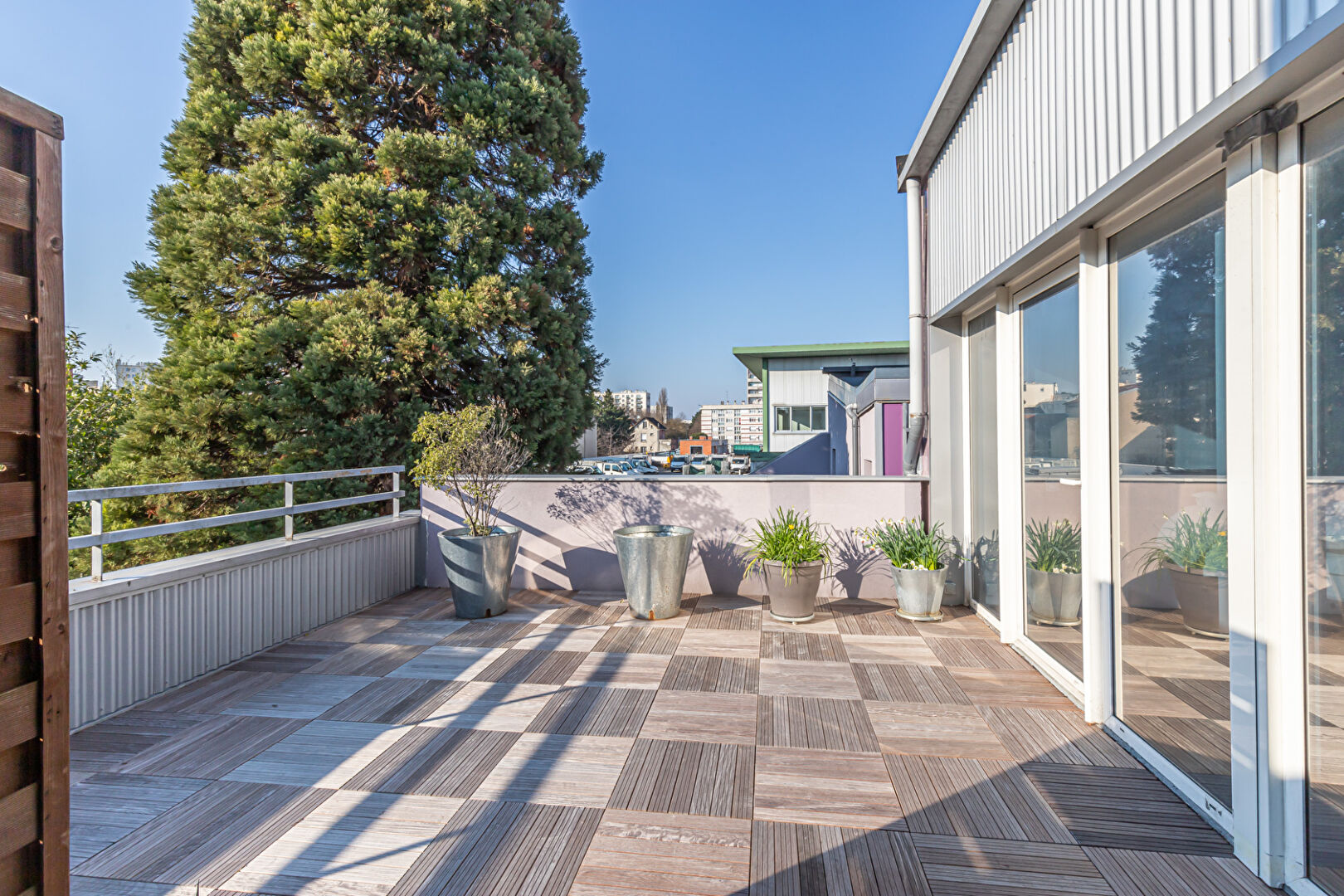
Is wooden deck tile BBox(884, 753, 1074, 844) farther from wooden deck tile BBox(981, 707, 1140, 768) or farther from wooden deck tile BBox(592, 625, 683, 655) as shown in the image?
wooden deck tile BBox(592, 625, 683, 655)

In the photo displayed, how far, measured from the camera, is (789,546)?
464 cm

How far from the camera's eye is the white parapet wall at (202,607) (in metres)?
2.96

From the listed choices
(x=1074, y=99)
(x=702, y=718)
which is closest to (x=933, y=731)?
(x=702, y=718)

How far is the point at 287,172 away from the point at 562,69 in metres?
4.09

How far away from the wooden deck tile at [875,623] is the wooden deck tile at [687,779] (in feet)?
6.47

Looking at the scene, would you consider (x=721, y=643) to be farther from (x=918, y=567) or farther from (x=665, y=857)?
(x=665, y=857)

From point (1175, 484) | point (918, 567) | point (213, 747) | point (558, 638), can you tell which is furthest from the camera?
point (918, 567)

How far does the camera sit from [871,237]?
14.7m

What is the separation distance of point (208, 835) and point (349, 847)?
1.69 feet

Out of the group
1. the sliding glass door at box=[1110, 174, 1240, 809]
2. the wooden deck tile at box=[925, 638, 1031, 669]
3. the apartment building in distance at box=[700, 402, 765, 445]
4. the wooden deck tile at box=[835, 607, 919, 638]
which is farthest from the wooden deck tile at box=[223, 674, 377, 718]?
the apartment building in distance at box=[700, 402, 765, 445]

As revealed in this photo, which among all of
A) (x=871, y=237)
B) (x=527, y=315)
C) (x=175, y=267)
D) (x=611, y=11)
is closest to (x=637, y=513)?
(x=527, y=315)

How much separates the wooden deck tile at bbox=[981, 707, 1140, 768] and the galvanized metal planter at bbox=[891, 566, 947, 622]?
148cm

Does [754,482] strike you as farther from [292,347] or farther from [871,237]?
[871,237]

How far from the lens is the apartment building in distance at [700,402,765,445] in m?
60.0
